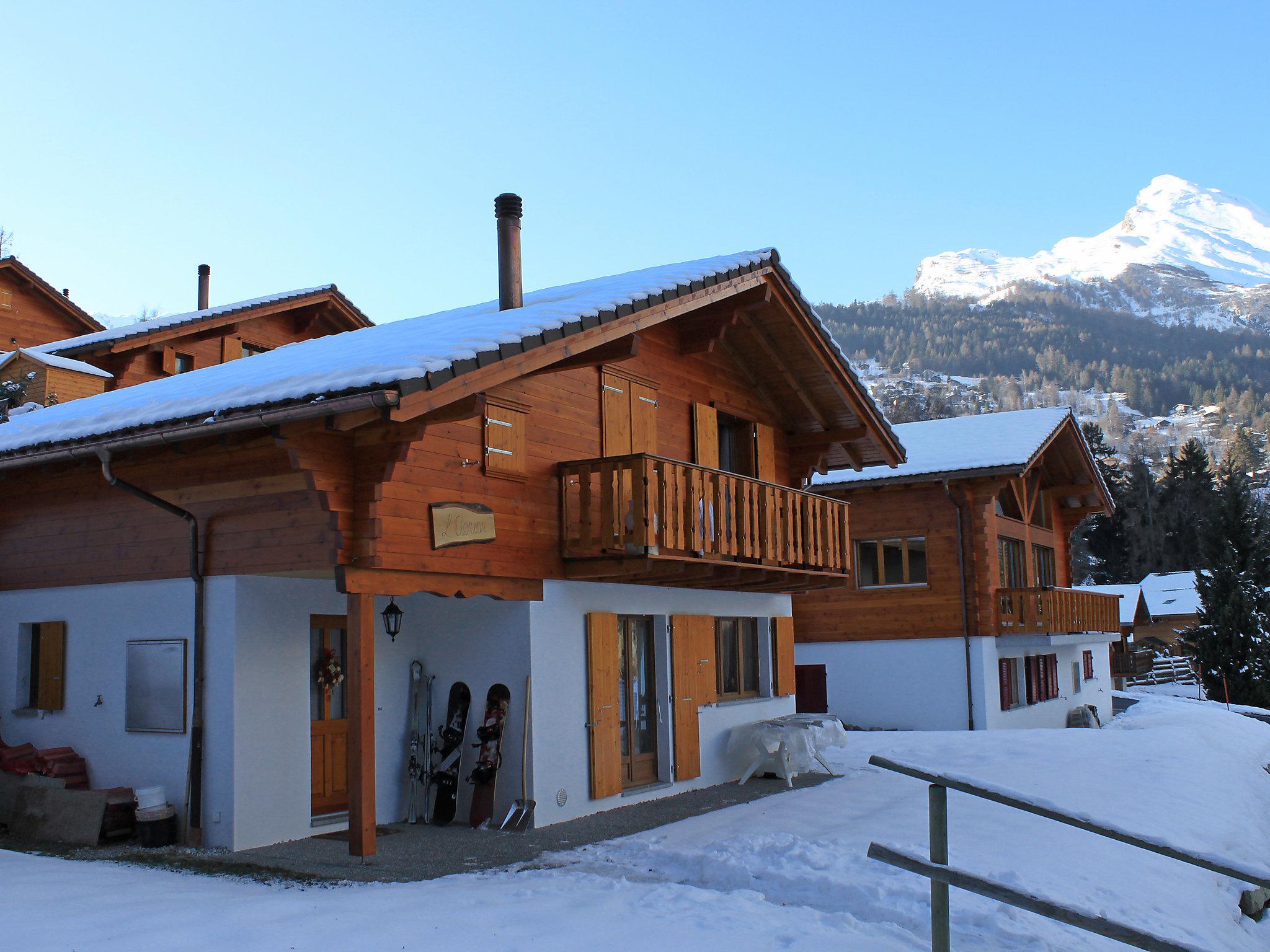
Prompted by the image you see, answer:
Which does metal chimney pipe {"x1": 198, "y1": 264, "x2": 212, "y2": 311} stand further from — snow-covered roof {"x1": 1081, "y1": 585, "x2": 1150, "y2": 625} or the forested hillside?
the forested hillside

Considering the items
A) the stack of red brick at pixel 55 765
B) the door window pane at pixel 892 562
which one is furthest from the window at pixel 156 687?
the door window pane at pixel 892 562

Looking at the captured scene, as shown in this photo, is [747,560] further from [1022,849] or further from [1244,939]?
Result: [1244,939]

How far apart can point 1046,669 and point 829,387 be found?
13.3 metres

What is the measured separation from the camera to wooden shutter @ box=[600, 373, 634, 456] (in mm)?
12812

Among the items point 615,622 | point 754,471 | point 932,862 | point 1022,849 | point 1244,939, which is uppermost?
point 754,471

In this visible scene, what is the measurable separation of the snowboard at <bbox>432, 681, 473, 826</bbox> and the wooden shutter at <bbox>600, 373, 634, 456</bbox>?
309 cm

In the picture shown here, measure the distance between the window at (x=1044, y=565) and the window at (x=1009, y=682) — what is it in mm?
3094

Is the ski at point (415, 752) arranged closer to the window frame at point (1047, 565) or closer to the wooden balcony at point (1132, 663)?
the window frame at point (1047, 565)

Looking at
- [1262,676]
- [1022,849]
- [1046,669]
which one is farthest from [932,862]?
[1262,676]

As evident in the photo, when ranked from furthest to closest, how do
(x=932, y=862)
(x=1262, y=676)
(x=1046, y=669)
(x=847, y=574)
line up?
(x=1262, y=676) → (x=1046, y=669) → (x=847, y=574) → (x=932, y=862)

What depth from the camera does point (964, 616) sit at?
2212cm

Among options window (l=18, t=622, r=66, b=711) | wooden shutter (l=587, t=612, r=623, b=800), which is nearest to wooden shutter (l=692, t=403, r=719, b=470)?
wooden shutter (l=587, t=612, r=623, b=800)

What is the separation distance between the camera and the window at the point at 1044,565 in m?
27.0

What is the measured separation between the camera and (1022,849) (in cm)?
948
